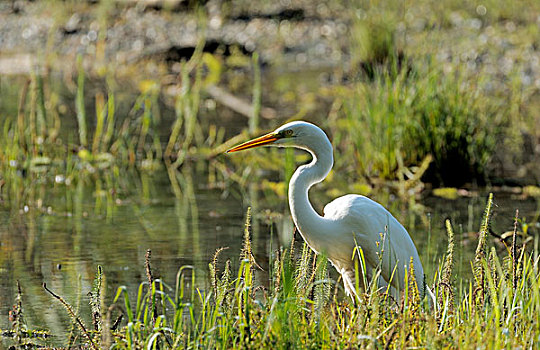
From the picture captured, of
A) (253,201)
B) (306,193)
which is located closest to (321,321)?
(306,193)

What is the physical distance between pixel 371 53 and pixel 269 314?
8.24 metres

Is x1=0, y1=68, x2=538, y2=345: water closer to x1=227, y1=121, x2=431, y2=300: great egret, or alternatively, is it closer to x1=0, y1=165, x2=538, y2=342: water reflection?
x1=0, y1=165, x2=538, y2=342: water reflection

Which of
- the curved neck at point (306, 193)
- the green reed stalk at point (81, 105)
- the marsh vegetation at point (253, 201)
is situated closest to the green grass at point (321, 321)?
the marsh vegetation at point (253, 201)

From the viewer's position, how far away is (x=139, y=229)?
5570 mm

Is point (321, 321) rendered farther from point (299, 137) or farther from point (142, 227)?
point (142, 227)

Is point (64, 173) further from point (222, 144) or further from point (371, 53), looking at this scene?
point (371, 53)

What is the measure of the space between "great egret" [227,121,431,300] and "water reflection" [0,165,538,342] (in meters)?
0.21

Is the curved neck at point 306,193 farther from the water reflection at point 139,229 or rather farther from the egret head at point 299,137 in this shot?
the water reflection at point 139,229

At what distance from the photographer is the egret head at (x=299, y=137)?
12.6 feet

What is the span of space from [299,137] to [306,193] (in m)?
0.24

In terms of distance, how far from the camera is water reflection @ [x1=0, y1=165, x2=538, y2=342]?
452 cm

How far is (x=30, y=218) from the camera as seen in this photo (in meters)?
5.73

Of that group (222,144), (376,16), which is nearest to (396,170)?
(222,144)

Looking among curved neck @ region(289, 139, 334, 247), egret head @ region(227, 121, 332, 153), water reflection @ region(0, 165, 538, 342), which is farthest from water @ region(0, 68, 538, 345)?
egret head @ region(227, 121, 332, 153)
